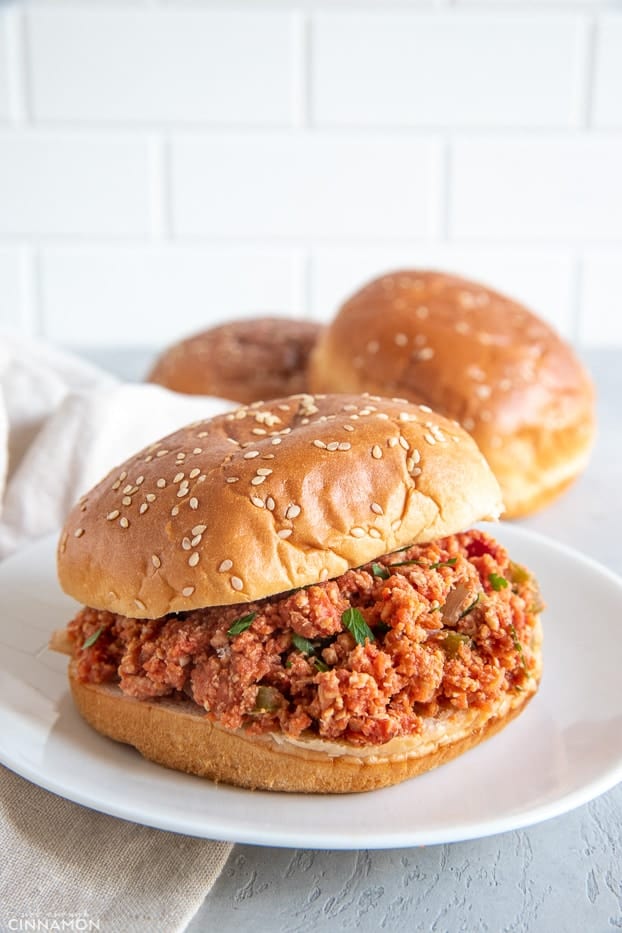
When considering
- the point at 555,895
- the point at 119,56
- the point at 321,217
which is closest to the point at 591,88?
the point at 321,217

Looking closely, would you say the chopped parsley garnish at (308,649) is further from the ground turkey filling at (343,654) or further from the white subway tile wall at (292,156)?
the white subway tile wall at (292,156)

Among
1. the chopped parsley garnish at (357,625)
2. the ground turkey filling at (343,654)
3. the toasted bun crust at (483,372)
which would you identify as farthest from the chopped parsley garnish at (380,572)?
the toasted bun crust at (483,372)

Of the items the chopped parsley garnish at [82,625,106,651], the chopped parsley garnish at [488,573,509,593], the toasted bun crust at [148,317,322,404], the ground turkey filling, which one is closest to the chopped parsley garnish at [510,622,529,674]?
the ground turkey filling

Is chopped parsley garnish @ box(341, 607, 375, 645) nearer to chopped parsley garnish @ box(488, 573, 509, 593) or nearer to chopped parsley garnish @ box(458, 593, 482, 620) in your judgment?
chopped parsley garnish @ box(458, 593, 482, 620)

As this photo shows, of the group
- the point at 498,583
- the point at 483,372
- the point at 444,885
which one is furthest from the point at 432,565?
the point at 483,372

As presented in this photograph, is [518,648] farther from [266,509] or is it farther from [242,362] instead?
[242,362]

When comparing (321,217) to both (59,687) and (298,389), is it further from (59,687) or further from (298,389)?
(59,687)
